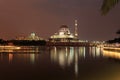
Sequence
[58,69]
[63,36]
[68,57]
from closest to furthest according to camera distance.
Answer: [58,69] → [68,57] → [63,36]

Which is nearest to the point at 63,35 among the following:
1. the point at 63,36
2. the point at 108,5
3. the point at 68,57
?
the point at 63,36

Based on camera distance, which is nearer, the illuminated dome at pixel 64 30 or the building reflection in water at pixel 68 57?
the building reflection in water at pixel 68 57

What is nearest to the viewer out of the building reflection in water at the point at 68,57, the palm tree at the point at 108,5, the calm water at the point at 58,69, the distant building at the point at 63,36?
the palm tree at the point at 108,5

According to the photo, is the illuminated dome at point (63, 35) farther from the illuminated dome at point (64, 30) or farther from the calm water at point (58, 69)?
the calm water at point (58, 69)

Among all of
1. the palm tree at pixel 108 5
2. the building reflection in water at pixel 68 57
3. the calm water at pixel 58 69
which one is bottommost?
the building reflection in water at pixel 68 57

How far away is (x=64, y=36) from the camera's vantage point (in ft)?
618

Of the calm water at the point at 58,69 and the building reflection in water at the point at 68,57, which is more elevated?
the calm water at the point at 58,69

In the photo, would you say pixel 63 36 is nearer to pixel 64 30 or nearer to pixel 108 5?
pixel 64 30

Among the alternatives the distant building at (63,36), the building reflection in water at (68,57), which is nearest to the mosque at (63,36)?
the distant building at (63,36)

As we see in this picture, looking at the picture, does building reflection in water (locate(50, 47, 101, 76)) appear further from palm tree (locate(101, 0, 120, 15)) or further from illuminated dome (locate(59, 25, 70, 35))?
illuminated dome (locate(59, 25, 70, 35))

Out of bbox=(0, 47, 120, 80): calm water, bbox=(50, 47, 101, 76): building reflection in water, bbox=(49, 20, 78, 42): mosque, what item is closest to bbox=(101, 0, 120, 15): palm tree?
bbox=(0, 47, 120, 80): calm water

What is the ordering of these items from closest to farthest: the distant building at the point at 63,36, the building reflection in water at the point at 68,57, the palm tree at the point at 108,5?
the palm tree at the point at 108,5, the building reflection in water at the point at 68,57, the distant building at the point at 63,36

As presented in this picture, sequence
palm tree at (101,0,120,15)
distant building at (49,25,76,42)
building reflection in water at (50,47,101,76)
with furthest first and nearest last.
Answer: distant building at (49,25,76,42)
building reflection in water at (50,47,101,76)
palm tree at (101,0,120,15)

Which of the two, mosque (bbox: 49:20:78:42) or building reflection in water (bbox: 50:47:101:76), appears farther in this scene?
mosque (bbox: 49:20:78:42)
